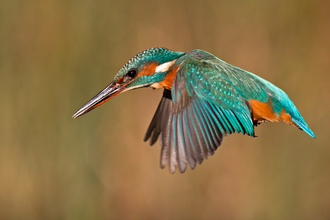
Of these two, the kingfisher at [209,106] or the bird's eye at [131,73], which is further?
the bird's eye at [131,73]

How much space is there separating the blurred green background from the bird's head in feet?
2.18

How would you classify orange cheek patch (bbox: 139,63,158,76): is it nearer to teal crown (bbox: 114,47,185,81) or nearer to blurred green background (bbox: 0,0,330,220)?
teal crown (bbox: 114,47,185,81)

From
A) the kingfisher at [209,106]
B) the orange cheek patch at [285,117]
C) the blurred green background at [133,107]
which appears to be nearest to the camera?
the kingfisher at [209,106]

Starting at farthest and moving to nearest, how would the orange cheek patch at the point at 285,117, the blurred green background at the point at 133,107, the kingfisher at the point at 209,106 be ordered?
the blurred green background at the point at 133,107, the orange cheek patch at the point at 285,117, the kingfisher at the point at 209,106

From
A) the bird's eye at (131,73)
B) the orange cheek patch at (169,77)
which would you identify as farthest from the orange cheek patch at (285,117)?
the bird's eye at (131,73)

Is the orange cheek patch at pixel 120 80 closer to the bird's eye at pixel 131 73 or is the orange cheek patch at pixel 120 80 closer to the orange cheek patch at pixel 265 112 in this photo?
the bird's eye at pixel 131 73

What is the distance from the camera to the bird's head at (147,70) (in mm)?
974

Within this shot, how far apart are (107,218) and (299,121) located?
3.94ft

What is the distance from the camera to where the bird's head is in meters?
0.97

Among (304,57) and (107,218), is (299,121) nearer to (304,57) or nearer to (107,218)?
(304,57)

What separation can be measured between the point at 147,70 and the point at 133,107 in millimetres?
760

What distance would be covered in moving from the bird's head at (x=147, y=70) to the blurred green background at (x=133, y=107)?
0.66m

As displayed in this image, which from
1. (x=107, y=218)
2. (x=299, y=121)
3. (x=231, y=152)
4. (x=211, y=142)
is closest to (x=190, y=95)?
(x=211, y=142)

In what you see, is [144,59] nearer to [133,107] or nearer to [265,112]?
[265,112]
